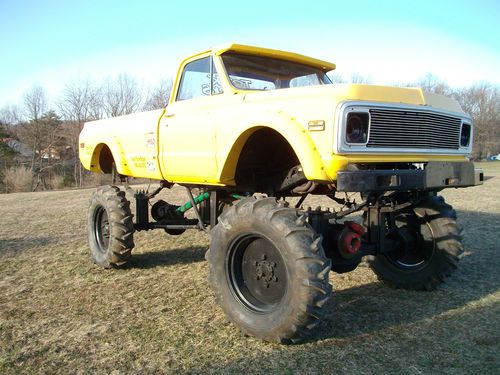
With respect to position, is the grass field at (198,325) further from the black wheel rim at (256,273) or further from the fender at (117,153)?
the fender at (117,153)

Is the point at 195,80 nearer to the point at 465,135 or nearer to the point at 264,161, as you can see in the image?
the point at 264,161

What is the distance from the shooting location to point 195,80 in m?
4.97

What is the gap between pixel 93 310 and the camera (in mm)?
4309

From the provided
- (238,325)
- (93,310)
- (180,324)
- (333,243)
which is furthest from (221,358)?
(93,310)

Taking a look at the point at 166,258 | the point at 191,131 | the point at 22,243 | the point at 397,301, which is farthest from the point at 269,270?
the point at 22,243

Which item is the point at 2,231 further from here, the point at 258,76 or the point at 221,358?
the point at 221,358

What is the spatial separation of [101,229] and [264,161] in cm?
294

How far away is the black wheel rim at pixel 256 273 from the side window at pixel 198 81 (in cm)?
164

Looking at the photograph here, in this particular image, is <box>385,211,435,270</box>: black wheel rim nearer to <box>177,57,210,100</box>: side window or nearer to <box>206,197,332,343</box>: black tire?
<box>206,197,332,343</box>: black tire

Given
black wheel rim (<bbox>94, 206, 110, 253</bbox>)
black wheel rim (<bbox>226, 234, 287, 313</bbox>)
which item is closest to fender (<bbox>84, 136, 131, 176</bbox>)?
black wheel rim (<bbox>94, 206, 110, 253</bbox>)

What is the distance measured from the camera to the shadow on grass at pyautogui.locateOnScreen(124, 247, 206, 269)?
612cm

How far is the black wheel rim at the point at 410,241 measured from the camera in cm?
473

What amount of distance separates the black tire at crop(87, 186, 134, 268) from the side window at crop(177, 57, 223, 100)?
1.64 m

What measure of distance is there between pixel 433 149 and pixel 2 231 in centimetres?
818
